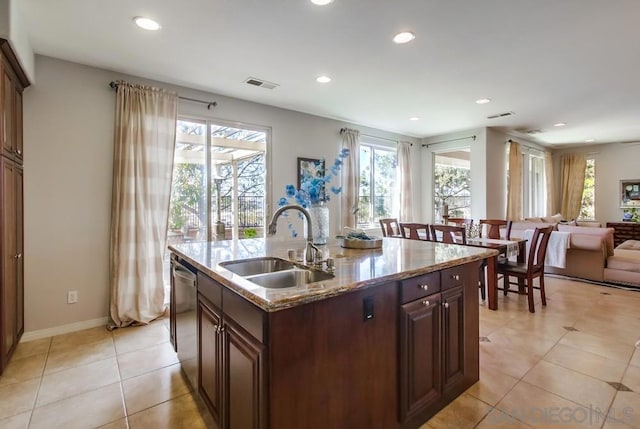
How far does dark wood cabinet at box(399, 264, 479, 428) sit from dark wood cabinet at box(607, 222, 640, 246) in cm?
767

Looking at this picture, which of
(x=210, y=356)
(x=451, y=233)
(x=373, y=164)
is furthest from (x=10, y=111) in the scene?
(x=373, y=164)

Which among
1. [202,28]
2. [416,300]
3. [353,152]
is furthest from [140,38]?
[353,152]

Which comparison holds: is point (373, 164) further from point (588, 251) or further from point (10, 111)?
point (10, 111)

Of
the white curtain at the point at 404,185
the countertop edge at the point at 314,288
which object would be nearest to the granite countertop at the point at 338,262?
the countertop edge at the point at 314,288

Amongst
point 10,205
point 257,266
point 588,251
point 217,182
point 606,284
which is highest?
point 217,182

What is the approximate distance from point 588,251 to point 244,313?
5396 millimetres

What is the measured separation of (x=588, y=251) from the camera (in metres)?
4.65

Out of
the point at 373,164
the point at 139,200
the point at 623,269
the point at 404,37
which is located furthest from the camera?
the point at 373,164

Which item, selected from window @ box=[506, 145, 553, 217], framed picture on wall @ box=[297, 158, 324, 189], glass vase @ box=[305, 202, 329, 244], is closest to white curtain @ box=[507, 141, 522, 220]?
window @ box=[506, 145, 553, 217]

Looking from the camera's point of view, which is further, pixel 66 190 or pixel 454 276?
pixel 66 190

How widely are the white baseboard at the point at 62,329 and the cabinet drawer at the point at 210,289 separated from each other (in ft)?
7.28

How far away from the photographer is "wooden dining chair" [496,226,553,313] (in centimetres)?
349

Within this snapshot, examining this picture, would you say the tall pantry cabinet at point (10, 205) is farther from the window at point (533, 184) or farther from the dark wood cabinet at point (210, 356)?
the window at point (533, 184)

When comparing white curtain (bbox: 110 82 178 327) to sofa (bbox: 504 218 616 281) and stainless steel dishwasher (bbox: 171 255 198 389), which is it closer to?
stainless steel dishwasher (bbox: 171 255 198 389)
